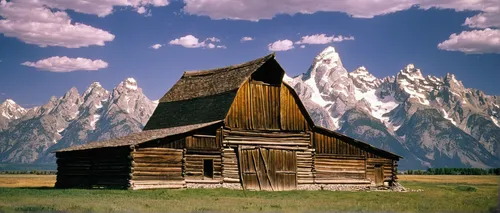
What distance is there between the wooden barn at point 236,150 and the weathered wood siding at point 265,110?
0.22 feet

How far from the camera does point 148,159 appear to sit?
37.8 m

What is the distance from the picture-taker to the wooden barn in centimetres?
3856

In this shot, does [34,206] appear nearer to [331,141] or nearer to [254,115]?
[254,115]

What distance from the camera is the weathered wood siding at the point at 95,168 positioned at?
38150mm

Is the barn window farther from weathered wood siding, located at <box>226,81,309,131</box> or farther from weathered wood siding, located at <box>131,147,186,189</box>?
weathered wood siding, located at <box>226,81,309,131</box>

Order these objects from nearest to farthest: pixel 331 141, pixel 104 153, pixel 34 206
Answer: pixel 34 206 → pixel 104 153 → pixel 331 141

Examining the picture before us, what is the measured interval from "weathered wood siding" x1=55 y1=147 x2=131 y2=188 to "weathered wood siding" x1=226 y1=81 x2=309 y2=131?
7.43m

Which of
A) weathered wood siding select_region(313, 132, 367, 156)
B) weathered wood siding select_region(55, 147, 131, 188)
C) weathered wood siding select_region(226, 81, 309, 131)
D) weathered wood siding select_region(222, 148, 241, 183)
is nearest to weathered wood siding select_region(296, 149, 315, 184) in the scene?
weathered wood siding select_region(313, 132, 367, 156)

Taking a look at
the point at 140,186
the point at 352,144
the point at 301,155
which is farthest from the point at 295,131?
the point at 140,186

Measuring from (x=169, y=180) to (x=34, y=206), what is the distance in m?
14.7

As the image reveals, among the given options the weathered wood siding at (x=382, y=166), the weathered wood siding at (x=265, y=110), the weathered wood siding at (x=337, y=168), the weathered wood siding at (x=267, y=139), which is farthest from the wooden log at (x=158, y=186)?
the weathered wood siding at (x=382, y=166)

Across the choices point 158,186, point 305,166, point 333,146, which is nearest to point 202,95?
point 305,166

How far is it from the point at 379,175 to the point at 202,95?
1469 cm

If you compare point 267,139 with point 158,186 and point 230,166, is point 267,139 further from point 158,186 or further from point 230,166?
point 158,186
